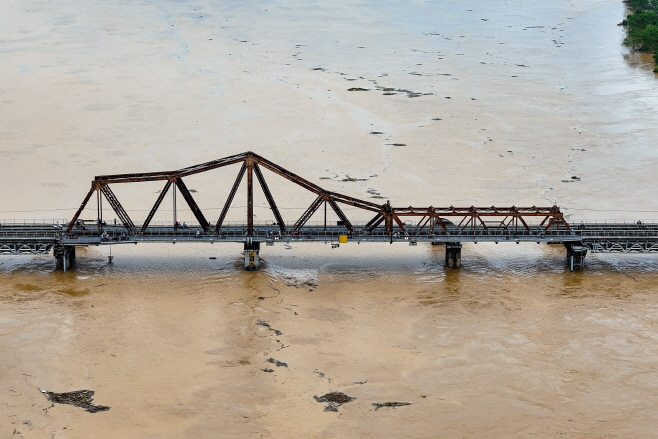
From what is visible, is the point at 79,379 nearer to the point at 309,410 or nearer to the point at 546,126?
the point at 309,410

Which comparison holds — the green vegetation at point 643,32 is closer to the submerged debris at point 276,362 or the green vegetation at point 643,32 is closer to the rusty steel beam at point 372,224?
the rusty steel beam at point 372,224

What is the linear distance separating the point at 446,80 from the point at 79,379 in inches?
3835

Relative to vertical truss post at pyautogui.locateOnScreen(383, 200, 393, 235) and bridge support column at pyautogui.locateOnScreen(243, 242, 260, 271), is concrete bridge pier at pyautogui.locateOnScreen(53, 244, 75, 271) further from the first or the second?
vertical truss post at pyautogui.locateOnScreen(383, 200, 393, 235)

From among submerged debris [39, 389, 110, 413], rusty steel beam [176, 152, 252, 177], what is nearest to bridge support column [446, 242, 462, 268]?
rusty steel beam [176, 152, 252, 177]

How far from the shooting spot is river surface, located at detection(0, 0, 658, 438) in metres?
55.0

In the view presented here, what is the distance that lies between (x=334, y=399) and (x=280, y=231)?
26.8m

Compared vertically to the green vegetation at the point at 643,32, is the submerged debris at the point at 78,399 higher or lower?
lower

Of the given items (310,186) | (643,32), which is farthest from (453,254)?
(643,32)

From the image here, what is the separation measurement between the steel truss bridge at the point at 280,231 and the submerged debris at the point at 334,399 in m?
24.0

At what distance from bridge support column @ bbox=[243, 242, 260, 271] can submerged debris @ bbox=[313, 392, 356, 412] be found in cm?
2381

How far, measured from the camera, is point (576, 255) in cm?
7856

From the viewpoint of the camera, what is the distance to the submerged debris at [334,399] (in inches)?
2116

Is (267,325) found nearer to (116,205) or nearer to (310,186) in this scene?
(310,186)

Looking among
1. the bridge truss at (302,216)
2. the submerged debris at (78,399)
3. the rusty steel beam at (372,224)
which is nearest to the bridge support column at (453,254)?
the bridge truss at (302,216)
